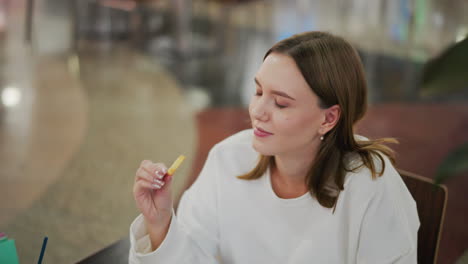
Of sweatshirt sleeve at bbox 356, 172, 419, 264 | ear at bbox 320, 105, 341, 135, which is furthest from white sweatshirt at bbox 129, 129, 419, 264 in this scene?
ear at bbox 320, 105, 341, 135

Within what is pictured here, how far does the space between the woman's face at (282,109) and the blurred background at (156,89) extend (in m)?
0.35

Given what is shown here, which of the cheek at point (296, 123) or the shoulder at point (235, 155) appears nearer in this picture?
the cheek at point (296, 123)

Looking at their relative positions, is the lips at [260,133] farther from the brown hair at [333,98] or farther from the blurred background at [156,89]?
the blurred background at [156,89]

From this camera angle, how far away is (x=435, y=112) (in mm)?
4297

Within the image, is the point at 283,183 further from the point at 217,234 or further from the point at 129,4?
the point at 129,4

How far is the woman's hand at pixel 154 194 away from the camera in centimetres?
98

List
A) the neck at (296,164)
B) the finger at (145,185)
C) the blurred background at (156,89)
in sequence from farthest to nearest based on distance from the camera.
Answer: the blurred background at (156,89) → the neck at (296,164) → the finger at (145,185)

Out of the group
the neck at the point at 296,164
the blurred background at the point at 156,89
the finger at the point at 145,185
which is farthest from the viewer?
the blurred background at the point at 156,89

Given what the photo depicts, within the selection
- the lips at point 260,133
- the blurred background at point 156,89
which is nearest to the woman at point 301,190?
the lips at point 260,133

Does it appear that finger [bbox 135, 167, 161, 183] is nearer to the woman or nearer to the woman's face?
the woman

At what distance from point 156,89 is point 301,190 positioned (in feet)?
11.1

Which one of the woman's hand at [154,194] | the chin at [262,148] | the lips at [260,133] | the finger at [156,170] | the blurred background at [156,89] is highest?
the lips at [260,133]

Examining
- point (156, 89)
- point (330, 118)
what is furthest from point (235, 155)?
point (156, 89)

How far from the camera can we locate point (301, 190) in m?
1.14
